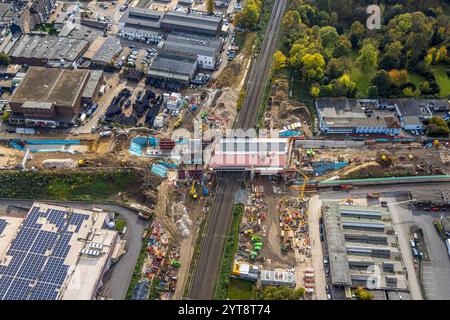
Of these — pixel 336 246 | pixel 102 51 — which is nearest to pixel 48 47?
pixel 102 51

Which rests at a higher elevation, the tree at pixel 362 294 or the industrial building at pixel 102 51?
the industrial building at pixel 102 51

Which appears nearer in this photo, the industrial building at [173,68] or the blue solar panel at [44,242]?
the blue solar panel at [44,242]

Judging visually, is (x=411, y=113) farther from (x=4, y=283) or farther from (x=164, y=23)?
(x=4, y=283)

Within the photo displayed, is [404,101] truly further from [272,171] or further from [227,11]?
[227,11]

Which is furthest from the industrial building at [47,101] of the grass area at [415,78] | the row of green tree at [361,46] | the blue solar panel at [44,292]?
the grass area at [415,78]

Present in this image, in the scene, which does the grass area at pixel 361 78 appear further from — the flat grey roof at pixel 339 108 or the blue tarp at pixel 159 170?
the blue tarp at pixel 159 170

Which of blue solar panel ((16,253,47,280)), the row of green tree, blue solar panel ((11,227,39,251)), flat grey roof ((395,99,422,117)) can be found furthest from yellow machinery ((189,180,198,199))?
flat grey roof ((395,99,422,117))

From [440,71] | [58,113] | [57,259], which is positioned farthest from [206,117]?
[440,71]
